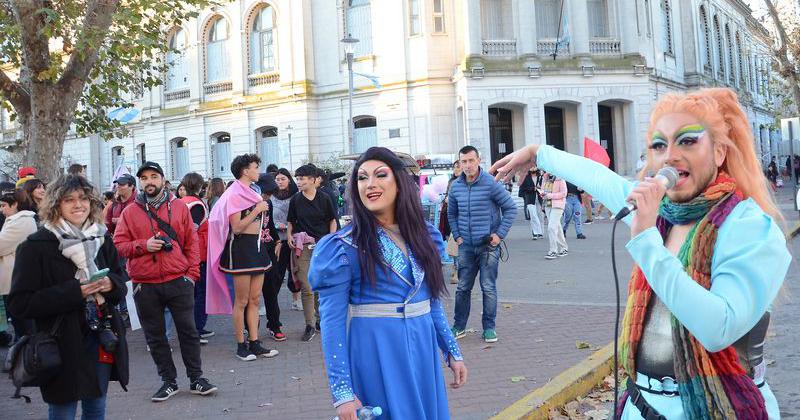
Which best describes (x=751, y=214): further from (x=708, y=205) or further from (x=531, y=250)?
(x=531, y=250)

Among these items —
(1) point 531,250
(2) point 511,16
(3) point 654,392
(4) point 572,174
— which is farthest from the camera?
(2) point 511,16

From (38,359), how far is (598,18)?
31.9 metres

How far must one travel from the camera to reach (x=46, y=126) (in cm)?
1153

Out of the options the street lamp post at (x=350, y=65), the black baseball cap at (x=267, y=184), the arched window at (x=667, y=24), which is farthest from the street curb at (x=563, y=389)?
the arched window at (x=667, y=24)

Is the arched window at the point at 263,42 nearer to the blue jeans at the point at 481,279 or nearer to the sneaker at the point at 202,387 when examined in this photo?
the blue jeans at the point at 481,279

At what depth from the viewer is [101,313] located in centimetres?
455

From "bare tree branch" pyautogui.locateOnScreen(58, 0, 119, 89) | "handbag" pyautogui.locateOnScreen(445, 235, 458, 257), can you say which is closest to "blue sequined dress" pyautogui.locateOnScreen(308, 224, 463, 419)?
"handbag" pyautogui.locateOnScreen(445, 235, 458, 257)

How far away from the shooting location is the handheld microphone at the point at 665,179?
206cm

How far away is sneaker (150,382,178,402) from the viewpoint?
6148 mm

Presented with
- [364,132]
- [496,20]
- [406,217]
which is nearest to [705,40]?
[496,20]

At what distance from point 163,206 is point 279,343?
257cm

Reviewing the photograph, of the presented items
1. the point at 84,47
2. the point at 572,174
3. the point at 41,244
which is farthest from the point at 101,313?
the point at 84,47

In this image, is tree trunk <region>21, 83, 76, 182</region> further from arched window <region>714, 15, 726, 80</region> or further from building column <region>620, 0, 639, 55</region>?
arched window <region>714, 15, 726, 80</region>

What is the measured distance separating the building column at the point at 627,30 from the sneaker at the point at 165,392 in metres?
28.9
